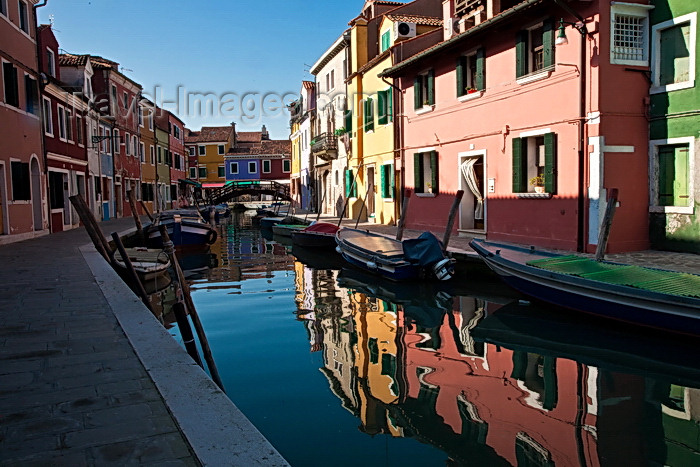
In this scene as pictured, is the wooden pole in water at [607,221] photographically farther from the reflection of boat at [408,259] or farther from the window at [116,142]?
the window at [116,142]

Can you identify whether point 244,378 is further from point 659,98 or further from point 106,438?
Result: point 659,98

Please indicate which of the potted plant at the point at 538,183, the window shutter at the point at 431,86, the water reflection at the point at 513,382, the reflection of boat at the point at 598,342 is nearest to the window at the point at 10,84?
the water reflection at the point at 513,382

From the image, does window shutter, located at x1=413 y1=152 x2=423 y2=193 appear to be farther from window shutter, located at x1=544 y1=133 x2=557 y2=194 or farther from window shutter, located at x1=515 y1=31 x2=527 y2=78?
window shutter, located at x1=544 y1=133 x2=557 y2=194

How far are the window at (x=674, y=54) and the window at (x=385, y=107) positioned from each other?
32.2 ft

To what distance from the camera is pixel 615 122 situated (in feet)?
37.3

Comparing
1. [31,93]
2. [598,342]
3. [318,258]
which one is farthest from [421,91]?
[598,342]

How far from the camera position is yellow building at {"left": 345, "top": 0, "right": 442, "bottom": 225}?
20.3 metres

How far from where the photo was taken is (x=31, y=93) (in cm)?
1739

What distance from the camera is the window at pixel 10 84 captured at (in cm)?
1534

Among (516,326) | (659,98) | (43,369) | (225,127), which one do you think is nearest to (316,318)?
(516,326)

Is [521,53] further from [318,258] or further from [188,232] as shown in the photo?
[188,232]

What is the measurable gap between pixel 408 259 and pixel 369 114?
40.5 ft

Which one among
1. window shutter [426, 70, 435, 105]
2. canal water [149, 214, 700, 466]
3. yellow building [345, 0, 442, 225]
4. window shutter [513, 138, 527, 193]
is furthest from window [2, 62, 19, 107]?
window shutter [513, 138, 527, 193]

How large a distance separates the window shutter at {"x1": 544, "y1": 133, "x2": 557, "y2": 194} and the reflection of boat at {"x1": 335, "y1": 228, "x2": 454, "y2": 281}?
283 cm
